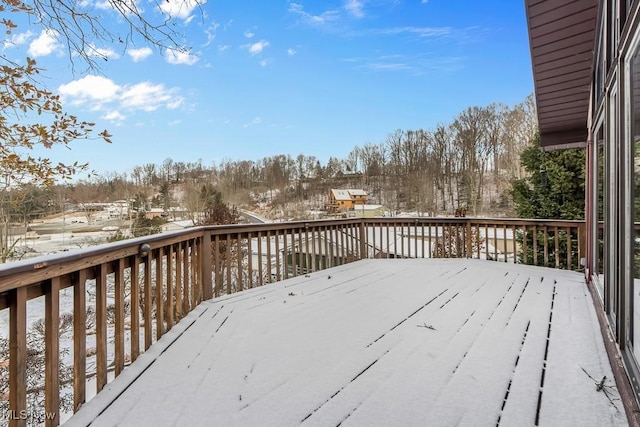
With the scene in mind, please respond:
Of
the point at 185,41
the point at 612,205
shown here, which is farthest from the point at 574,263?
the point at 185,41

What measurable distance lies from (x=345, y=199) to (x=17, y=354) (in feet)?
85.8

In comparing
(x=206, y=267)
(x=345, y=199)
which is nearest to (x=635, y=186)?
(x=206, y=267)

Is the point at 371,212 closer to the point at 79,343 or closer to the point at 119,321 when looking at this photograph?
the point at 119,321

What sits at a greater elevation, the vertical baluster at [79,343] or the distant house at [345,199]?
the distant house at [345,199]

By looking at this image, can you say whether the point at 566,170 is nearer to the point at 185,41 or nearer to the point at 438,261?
the point at 438,261

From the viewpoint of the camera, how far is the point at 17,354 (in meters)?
1.24

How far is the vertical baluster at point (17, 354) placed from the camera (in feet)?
3.98

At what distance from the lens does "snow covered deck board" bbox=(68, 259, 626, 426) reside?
1.53 metres

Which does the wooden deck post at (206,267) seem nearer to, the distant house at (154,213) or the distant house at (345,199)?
the distant house at (154,213)

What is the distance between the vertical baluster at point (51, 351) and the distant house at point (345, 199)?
2471cm

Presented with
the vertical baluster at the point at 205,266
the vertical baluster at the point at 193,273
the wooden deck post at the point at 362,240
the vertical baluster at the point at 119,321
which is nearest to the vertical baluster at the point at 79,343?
the vertical baluster at the point at 119,321

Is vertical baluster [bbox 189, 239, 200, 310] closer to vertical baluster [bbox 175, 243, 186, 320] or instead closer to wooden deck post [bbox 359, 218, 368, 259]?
vertical baluster [bbox 175, 243, 186, 320]

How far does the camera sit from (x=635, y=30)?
141cm

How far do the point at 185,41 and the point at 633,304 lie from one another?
3.44 meters
